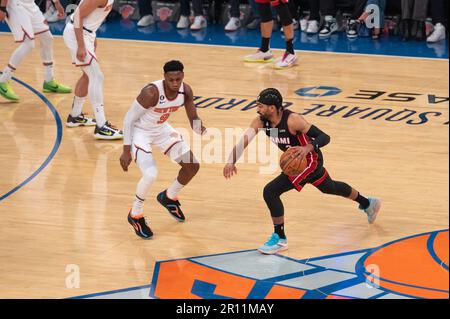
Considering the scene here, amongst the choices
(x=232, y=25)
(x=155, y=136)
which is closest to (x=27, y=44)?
(x=155, y=136)

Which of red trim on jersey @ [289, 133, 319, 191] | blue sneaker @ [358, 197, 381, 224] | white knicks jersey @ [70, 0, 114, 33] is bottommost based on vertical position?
blue sneaker @ [358, 197, 381, 224]

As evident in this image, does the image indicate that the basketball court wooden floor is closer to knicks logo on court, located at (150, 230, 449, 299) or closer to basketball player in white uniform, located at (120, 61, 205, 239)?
knicks logo on court, located at (150, 230, 449, 299)

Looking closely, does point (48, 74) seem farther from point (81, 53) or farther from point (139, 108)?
point (139, 108)

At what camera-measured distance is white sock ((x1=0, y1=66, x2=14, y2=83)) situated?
12.2m

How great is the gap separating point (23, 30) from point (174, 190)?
14.6ft

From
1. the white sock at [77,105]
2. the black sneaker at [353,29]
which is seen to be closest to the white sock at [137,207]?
the white sock at [77,105]

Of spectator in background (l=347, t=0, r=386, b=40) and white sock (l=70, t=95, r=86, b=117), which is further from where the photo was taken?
spectator in background (l=347, t=0, r=386, b=40)

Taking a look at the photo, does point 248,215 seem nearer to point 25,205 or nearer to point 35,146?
point 25,205

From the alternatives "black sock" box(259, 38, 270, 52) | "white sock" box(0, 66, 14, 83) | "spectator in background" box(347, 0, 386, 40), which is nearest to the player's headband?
"white sock" box(0, 66, 14, 83)

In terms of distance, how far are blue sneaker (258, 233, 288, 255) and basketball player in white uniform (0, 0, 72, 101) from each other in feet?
17.5

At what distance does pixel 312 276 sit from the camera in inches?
286

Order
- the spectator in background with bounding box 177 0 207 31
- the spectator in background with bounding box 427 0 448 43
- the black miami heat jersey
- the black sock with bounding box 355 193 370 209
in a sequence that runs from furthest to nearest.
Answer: the spectator in background with bounding box 177 0 207 31
the spectator in background with bounding box 427 0 448 43
the black sock with bounding box 355 193 370 209
the black miami heat jersey

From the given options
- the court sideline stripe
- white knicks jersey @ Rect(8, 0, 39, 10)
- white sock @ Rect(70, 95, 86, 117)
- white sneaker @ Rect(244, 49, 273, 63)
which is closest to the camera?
the court sideline stripe

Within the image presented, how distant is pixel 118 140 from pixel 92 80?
751mm
